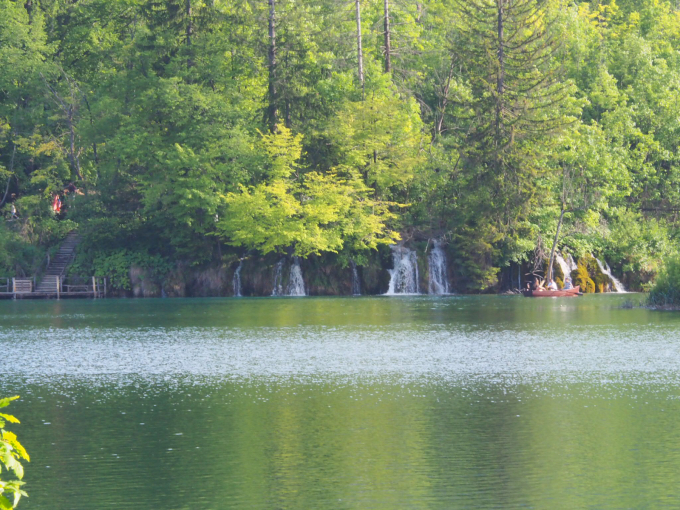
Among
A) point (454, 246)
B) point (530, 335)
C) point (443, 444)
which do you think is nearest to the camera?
point (443, 444)

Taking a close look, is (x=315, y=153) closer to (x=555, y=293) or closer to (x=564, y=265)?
(x=564, y=265)

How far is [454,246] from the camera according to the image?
195 ft

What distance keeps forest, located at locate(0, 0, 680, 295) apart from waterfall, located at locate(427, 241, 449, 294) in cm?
56

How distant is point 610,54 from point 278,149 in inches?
1090

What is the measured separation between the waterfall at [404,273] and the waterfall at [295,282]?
5.35 metres

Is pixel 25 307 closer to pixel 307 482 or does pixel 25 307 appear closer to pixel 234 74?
pixel 234 74

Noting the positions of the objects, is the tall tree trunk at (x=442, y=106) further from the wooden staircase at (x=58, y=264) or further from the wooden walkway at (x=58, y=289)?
the wooden staircase at (x=58, y=264)

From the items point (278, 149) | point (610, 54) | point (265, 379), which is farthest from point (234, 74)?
point (265, 379)

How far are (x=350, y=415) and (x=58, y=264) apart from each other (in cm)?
4585

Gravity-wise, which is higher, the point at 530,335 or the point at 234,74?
the point at 234,74

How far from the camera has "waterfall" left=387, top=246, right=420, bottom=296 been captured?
59.5m

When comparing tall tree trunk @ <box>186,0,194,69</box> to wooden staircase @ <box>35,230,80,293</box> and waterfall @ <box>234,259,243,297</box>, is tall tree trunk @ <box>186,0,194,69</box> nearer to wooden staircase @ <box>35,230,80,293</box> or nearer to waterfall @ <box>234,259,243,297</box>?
wooden staircase @ <box>35,230,80,293</box>

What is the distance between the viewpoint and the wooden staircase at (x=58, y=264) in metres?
59.3

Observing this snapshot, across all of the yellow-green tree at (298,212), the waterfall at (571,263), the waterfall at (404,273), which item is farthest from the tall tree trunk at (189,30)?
the waterfall at (571,263)
